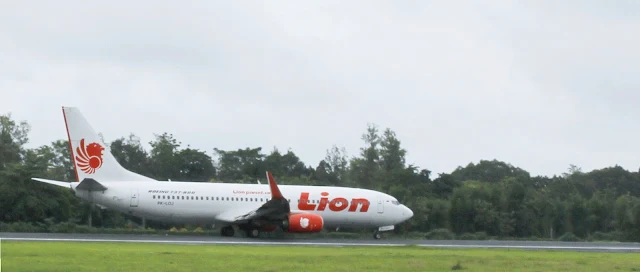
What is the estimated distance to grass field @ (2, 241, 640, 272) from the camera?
22.4 meters

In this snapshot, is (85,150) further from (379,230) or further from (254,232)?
(379,230)

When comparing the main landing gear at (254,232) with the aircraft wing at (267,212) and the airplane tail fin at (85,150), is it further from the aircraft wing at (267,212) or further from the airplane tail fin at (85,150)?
the airplane tail fin at (85,150)

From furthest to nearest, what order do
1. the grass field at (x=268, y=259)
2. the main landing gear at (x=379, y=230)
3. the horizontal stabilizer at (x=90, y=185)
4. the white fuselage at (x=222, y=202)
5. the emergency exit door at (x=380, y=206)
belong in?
1. the emergency exit door at (x=380, y=206)
2. the main landing gear at (x=379, y=230)
3. the white fuselage at (x=222, y=202)
4. the horizontal stabilizer at (x=90, y=185)
5. the grass field at (x=268, y=259)

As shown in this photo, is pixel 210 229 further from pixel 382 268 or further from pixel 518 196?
pixel 382 268

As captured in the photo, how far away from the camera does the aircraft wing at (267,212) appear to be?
40.4m

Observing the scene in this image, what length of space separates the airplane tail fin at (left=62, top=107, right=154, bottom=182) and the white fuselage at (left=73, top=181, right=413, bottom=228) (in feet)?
2.38

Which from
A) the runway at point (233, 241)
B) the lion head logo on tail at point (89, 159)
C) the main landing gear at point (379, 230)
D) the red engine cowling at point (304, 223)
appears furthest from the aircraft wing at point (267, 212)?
the lion head logo on tail at point (89, 159)

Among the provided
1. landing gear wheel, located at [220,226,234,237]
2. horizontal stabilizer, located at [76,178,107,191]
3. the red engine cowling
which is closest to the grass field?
horizontal stabilizer, located at [76,178,107,191]

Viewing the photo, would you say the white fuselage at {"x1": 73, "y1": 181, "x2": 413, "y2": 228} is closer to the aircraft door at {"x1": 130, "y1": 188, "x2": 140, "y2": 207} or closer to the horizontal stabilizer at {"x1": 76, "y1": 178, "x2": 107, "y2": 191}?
the aircraft door at {"x1": 130, "y1": 188, "x2": 140, "y2": 207}

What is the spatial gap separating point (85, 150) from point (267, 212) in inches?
304

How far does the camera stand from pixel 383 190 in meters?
60.3

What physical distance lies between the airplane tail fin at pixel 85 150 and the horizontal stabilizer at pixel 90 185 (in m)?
0.99

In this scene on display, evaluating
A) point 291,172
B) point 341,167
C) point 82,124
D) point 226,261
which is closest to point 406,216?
point 82,124

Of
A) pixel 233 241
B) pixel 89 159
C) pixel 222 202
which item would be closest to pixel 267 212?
pixel 222 202
